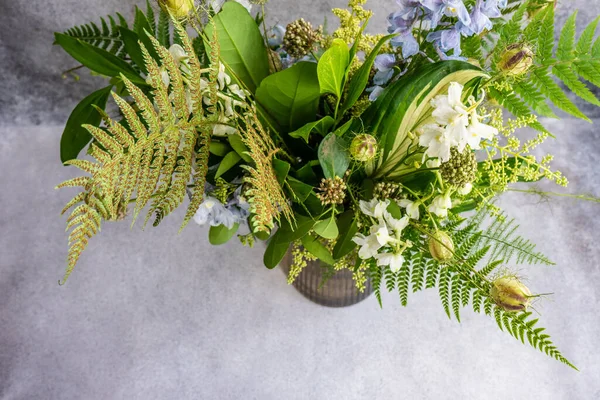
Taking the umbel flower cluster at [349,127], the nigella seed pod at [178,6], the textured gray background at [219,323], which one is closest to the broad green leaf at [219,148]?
the umbel flower cluster at [349,127]

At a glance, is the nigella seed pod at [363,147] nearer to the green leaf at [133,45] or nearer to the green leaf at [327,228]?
the green leaf at [327,228]

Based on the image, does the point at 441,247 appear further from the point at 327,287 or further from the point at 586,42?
the point at 327,287

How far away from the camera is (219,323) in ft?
2.79

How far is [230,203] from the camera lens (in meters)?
0.49

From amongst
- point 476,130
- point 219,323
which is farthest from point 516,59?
point 219,323

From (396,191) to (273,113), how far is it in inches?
5.1

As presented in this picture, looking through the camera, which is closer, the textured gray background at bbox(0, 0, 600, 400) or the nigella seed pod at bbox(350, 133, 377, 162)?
the nigella seed pod at bbox(350, 133, 377, 162)

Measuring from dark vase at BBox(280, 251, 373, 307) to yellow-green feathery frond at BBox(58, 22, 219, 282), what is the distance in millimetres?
385

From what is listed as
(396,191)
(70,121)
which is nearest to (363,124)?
(396,191)

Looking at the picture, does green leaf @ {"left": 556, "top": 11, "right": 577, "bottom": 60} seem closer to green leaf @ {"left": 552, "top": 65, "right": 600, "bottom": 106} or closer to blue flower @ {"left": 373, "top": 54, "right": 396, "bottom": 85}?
green leaf @ {"left": 552, "top": 65, "right": 600, "bottom": 106}

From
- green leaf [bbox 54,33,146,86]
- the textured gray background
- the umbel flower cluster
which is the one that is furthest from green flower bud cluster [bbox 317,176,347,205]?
the textured gray background

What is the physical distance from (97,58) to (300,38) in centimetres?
20

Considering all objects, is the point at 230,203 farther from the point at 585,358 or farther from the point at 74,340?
the point at 585,358

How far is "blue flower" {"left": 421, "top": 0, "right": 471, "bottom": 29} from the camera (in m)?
0.36
